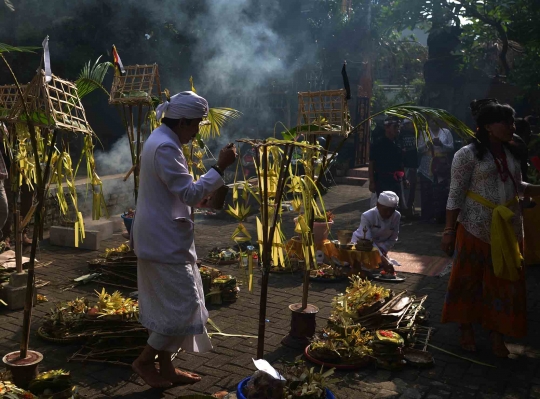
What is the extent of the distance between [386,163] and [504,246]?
6.40m

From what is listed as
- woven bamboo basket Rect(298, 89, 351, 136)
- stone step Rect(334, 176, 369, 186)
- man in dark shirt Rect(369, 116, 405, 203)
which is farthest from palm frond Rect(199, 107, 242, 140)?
stone step Rect(334, 176, 369, 186)

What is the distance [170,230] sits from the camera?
406 centimetres

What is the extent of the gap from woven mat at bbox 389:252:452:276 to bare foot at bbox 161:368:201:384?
4.65m

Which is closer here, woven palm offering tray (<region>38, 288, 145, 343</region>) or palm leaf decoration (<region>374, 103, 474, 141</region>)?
palm leaf decoration (<region>374, 103, 474, 141</region>)

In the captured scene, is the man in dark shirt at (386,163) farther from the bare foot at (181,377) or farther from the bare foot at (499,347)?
the bare foot at (181,377)

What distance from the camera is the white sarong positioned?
4102 millimetres

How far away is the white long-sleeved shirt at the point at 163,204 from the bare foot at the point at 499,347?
2.91 meters

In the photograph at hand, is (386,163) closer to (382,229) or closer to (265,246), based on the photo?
(382,229)

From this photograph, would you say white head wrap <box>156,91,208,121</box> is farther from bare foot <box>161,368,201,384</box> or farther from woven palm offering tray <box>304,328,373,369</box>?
woven palm offering tray <box>304,328,373,369</box>

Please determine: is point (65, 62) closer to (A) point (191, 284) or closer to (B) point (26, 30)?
(B) point (26, 30)

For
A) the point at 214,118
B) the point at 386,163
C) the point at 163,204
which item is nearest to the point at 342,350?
the point at 163,204

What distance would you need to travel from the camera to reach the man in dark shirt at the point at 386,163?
11039 mm

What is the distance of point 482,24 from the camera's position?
46.6ft

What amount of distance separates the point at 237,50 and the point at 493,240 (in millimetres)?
18182
